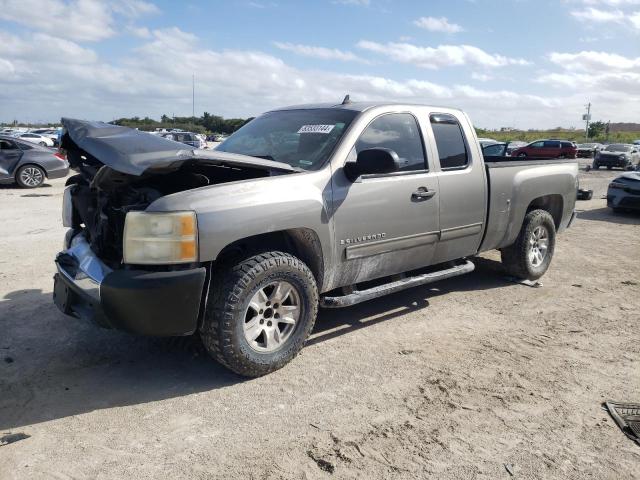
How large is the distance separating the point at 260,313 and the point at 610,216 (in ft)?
36.7

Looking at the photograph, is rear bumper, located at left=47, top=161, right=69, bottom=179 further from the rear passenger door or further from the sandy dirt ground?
the rear passenger door

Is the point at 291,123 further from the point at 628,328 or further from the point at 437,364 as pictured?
the point at 628,328

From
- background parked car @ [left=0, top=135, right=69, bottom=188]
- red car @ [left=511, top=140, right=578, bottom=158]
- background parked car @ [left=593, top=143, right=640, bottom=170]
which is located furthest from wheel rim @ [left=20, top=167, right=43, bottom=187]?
background parked car @ [left=593, top=143, right=640, bottom=170]

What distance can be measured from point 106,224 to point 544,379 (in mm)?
3214

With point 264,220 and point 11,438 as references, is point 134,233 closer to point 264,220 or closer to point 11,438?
point 264,220

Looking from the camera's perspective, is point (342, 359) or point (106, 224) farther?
point (342, 359)

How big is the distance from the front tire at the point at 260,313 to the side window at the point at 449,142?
190 cm

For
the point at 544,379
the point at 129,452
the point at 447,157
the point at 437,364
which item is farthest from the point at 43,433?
the point at 447,157

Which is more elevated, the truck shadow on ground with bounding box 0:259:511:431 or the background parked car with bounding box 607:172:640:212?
the background parked car with bounding box 607:172:640:212

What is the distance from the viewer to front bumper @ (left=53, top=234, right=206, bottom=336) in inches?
123

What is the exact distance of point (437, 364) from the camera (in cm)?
399

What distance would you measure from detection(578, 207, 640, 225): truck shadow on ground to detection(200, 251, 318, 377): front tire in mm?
9869

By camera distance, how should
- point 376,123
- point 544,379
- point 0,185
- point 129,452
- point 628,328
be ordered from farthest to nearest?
1. point 0,185
2. point 628,328
3. point 376,123
4. point 544,379
5. point 129,452

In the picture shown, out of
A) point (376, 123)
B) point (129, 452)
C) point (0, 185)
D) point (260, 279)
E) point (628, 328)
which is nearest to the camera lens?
point (129, 452)
